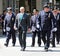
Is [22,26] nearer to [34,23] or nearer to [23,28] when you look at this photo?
[23,28]

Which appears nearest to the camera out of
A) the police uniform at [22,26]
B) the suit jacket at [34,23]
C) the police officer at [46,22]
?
the police officer at [46,22]

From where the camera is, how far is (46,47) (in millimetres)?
13672

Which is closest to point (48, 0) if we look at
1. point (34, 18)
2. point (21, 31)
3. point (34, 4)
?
point (34, 4)

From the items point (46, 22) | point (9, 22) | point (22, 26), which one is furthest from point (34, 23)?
point (46, 22)

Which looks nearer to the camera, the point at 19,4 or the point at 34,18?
the point at 34,18

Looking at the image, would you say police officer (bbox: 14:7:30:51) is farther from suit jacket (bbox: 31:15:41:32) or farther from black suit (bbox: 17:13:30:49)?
suit jacket (bbox: 31:15:41:32)

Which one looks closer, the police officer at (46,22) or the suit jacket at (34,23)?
the police officer at (46,22)

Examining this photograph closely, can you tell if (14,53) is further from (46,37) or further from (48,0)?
(48,0)

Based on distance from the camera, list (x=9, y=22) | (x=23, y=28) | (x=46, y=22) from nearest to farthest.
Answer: (x=46, y=22), (x=23, y=28), (x=9, y=22)

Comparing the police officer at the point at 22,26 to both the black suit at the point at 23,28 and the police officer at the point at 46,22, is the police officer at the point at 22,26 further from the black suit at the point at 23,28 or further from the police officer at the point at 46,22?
the police officer at the point at 46,22

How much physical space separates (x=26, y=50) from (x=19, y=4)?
44.0 ft

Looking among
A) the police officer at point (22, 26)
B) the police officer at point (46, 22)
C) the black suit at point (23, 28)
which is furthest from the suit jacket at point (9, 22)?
the police officer at point (46, 22)

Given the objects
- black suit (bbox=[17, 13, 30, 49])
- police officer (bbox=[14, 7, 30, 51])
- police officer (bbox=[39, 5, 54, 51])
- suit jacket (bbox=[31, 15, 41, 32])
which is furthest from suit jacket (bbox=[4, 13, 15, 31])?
police officer (bbox=[39, 5, 54, 51])

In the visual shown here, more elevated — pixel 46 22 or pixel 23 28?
pixel 46 22
